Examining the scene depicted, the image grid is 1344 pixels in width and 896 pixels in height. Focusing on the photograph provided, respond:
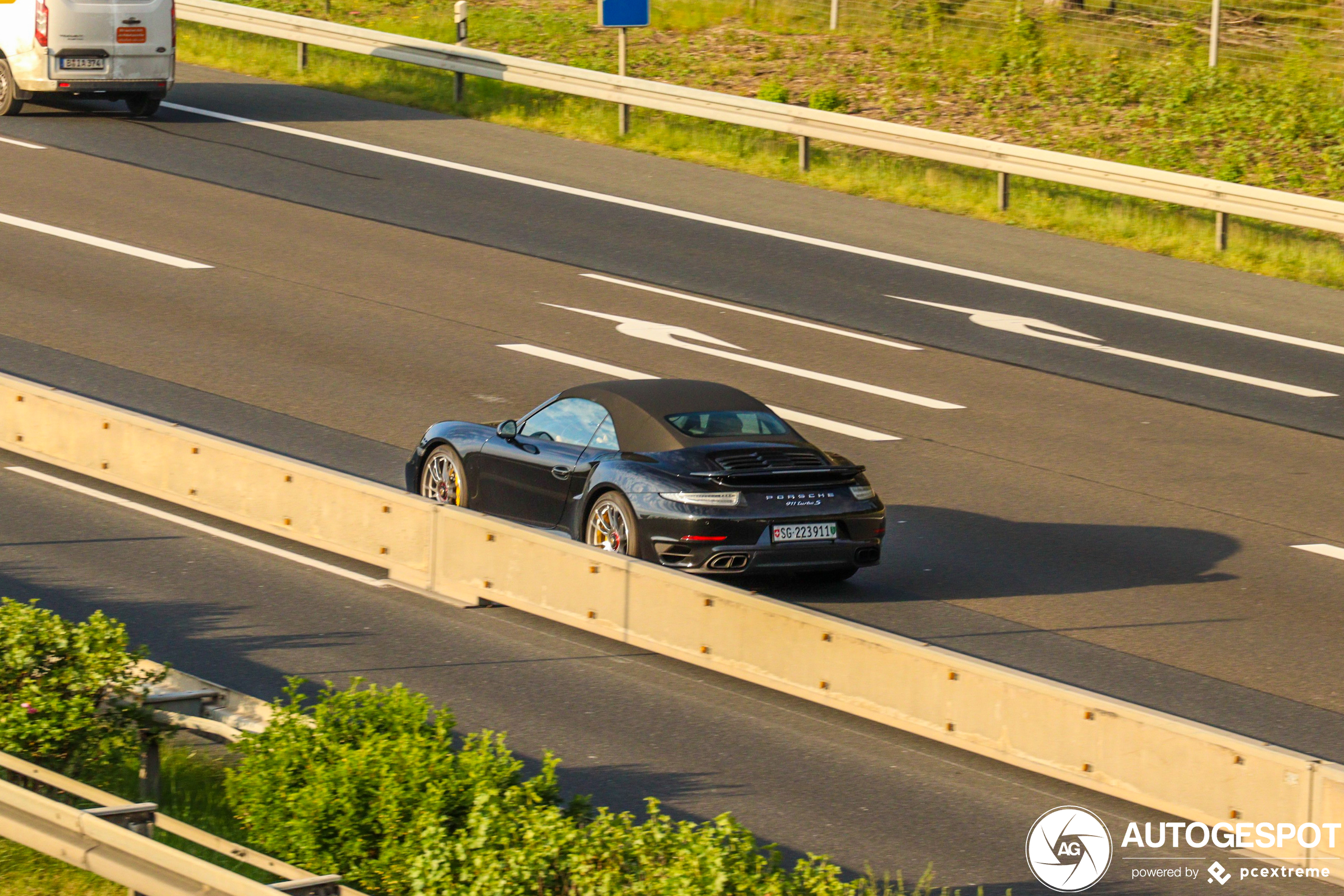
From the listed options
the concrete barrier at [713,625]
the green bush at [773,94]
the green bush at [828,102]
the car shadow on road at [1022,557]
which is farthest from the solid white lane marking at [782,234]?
the concrete barrier at [713,625]

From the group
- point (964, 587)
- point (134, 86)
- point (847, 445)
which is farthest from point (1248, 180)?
point (134, 86)

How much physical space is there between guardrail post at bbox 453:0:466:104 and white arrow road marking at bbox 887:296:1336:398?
1041 centimetres

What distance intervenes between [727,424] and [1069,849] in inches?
181

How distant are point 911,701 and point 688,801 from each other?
1.53m

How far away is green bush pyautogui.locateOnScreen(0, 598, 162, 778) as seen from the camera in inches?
308

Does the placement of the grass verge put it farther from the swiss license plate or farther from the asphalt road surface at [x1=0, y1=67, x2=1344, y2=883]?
the swiss license plate

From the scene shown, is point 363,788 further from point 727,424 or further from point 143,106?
point 143,106

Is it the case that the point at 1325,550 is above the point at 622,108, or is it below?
below

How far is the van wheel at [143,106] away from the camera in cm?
2578

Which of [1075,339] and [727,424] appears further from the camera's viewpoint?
[1075,339]

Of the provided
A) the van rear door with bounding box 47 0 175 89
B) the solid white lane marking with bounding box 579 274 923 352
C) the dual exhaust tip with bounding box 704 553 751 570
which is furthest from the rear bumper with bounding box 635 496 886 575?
the van rear door with bounding box 47 0 175 89

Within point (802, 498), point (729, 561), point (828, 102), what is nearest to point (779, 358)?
point (802, 498)

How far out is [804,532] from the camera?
37.8 ft

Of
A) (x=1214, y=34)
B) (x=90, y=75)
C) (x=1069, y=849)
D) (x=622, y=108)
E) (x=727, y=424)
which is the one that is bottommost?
(x=1069, y=849)
